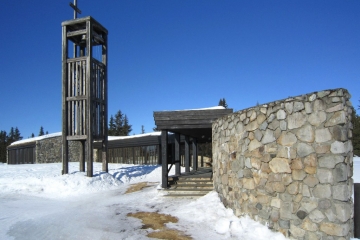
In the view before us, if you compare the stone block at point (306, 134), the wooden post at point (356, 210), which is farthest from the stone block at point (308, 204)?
the stone block at point (306, 134)

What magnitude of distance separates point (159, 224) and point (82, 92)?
9756mm

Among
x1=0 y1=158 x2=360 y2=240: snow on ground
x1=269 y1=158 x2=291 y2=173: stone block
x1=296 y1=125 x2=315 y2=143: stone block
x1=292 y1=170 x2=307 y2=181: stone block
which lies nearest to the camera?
x1=296 y1=125 x2=315 y2=143: stone block

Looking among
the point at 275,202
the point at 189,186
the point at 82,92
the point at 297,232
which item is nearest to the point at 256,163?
the point at 275,202

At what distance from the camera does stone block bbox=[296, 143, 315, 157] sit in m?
5.04

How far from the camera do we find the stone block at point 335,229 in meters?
4.49

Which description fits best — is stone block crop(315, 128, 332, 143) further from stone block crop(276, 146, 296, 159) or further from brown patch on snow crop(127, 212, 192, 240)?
brown patch on snow crop(127, 212, 192, 240)

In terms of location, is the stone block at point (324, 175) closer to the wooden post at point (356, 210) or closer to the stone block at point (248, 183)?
the wooden post at point (356, 210)

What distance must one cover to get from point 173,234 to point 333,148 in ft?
11.8

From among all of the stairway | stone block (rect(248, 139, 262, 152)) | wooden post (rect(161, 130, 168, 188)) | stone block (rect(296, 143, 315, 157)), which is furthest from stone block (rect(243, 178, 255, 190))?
wooden post (rect(161, 130, 168, 188))

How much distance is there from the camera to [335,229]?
4.57 metres

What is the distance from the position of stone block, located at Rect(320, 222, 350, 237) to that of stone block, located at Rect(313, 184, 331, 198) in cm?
42

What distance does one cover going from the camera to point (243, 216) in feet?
22.2

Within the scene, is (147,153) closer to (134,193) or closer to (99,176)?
(99,176)

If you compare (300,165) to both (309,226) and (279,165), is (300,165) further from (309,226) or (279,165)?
(309,226)
